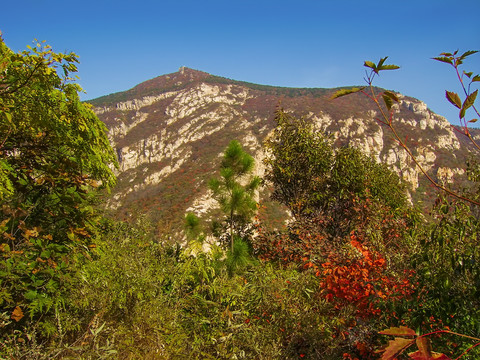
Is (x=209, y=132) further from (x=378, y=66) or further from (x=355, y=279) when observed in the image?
(x=378, y=66)

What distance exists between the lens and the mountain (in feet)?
224

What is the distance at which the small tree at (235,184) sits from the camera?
954 centimetres

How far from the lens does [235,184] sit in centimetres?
967

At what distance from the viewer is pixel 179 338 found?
2.75 m

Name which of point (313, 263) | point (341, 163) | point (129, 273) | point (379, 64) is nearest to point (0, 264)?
point (129, 273)

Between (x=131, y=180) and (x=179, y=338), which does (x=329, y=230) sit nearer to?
(x=179, y=338)

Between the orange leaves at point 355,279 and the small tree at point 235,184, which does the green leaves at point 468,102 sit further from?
the small tree at point 235,184

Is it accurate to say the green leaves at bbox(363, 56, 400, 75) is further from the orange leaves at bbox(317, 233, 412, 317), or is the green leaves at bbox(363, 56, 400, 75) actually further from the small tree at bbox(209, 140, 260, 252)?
the small tree at bbox(209, 140, 260, 252)

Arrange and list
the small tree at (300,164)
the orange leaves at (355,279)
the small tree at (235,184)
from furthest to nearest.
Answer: the small tree at (300,164) → the small tree at (235,184) → the orange leaves at (355,279)

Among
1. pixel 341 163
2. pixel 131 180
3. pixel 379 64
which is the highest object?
pixel 379 64

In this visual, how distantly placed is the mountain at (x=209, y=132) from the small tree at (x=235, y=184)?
35429 millimetres

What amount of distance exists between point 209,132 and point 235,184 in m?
87.6

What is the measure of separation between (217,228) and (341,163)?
5.12 m

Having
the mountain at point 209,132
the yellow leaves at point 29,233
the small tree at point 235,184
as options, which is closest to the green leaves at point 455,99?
the yellow leaves at point 29,233
